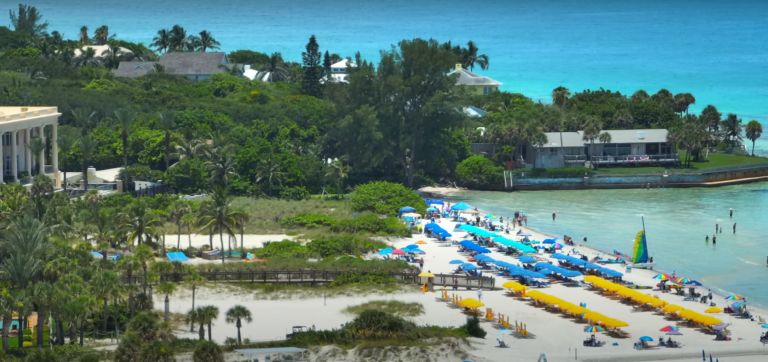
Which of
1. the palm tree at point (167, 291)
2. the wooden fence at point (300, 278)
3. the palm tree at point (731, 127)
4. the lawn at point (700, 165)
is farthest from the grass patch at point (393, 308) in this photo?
the palm tree at point (731, 127)

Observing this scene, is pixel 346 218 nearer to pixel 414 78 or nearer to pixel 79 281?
pixel 414 78

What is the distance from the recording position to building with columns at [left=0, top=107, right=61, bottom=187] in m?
78.1

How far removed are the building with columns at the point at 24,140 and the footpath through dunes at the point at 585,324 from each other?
29.9m

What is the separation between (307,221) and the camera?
7712 cm

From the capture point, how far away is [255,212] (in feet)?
263

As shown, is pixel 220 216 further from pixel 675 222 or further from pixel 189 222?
pixel 675 222

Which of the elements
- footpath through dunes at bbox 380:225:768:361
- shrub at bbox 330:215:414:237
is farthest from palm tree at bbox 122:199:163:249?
shrub at bbox 330:215:414:237

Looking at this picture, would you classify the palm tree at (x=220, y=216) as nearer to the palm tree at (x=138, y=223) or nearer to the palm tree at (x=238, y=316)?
the palm tree at (x=138, y=223)

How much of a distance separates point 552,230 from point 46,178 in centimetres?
3211

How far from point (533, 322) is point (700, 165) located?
55.1 meters

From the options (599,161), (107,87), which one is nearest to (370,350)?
(599,161)

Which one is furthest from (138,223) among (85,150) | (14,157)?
(85,150)

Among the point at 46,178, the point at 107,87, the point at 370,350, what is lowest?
the point at 370,350

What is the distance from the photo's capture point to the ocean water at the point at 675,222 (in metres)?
67.9
